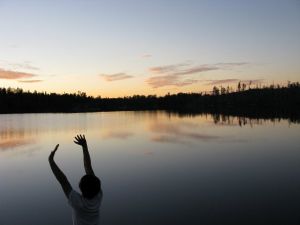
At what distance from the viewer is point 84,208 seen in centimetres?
344

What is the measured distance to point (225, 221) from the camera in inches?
398

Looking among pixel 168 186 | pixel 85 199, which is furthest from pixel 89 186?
pixel 168 186

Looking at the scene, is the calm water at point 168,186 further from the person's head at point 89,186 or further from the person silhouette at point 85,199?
the person's head at point 89,186

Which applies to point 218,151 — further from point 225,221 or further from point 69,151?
point 225,221

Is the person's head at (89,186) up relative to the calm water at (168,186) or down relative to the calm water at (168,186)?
up

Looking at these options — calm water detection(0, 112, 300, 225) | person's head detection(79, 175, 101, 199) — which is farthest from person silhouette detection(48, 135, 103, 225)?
calm water detection(0, 112, 300, 225)

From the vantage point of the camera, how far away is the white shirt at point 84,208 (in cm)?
342

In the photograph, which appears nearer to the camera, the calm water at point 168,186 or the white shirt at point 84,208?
the white shirt at point 84,208

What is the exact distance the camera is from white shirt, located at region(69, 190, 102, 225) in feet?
11.2

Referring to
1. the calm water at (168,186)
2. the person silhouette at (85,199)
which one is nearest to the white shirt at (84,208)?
the person silhouette at (85,199)

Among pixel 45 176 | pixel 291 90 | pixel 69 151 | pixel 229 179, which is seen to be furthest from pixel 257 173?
pixel 291 90

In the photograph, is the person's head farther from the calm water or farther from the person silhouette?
the calm water

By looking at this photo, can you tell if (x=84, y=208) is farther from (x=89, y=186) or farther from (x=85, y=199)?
(x=89, y=186)

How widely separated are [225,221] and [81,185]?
762 centimetres
